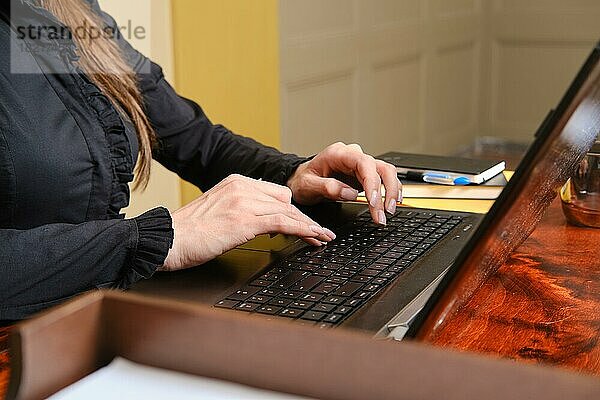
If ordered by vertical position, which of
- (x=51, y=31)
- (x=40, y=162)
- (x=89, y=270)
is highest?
(x=51, y=31)

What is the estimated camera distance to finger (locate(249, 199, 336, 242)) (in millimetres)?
1155

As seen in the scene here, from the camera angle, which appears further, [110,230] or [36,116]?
[36,116]

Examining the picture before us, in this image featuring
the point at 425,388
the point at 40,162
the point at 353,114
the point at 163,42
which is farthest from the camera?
the point at 353,114

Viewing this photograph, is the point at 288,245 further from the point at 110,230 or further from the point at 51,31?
the point at 51,31

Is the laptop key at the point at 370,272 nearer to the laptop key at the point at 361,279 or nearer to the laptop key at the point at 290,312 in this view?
the laptop key at the point at 361,279

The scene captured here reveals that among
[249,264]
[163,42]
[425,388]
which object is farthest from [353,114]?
[425,388]

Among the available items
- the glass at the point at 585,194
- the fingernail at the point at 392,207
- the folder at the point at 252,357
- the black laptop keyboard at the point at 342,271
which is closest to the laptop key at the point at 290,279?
the black laptop keyboard at the point at 342,271

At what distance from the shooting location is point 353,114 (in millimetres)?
4496

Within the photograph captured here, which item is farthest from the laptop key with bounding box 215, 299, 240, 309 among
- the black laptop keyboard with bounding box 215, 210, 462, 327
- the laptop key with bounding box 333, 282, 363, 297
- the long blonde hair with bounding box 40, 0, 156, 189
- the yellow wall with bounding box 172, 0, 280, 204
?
the yellow wall with bounding box 172, 0, 280, 204

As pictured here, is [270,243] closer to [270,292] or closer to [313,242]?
[313,242]

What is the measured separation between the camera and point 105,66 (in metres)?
1.46

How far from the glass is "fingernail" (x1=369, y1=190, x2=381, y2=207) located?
260 millimetres

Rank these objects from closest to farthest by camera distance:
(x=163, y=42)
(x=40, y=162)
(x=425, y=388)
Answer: (x=425, y=388) → (x=40, y=162) → (x=163, y=42)

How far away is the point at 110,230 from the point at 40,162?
7.4 inches
